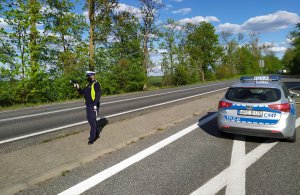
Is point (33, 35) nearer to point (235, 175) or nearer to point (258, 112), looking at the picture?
point (258, 112)

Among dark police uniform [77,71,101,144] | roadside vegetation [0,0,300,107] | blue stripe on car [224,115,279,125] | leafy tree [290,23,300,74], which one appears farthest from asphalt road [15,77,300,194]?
leafy tree [290,23,300,74]

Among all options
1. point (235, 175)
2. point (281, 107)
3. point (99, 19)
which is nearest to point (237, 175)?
point (235, 175)

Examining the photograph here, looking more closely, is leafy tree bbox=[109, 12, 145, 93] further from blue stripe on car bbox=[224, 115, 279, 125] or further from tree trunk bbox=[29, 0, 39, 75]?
blue stripe on car bbox=[224, 115, 279, 125]

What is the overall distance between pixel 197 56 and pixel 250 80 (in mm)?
50735

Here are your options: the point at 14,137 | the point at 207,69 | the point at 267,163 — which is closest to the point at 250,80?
the point at 267,163

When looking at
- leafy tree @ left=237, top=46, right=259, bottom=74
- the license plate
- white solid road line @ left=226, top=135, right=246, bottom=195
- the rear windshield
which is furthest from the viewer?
leafy tree @ left=237, top=46, right=259, bottom=74

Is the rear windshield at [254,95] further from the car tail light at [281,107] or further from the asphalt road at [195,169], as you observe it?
the asphalt road at [195,169]

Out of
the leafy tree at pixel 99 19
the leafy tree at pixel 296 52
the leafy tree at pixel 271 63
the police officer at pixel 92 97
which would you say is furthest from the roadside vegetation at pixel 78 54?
the leafy tree at pixel 271 63

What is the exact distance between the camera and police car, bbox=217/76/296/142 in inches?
241

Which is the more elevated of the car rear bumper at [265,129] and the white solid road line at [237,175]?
the car rear bumper at [265,129]

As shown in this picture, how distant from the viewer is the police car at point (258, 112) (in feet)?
20.1

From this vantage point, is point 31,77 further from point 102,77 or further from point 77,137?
point 77,137

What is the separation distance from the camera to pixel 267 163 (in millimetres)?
5184

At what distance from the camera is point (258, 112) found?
20.5 ft
